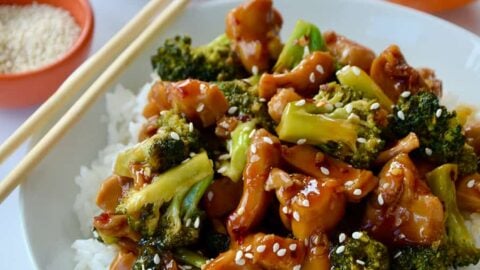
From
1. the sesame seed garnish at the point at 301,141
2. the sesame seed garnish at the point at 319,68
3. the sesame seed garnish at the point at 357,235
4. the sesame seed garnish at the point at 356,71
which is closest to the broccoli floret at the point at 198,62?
the sesame seed garnish at the point at 319,68

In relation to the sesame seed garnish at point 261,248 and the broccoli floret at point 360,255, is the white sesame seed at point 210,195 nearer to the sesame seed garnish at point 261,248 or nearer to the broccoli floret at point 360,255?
the sesame seed garnish at point 261,248

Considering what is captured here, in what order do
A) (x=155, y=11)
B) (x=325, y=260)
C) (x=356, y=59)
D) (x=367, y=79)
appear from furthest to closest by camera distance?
(x=155, y=11)
(x=356, y=59)
(x=367, y=79)
(x=325, y=260)

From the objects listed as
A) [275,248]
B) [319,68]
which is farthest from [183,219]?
[319,68]

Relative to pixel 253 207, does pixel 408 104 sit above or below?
above

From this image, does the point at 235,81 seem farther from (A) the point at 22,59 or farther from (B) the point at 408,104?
(A) the point at 22,59

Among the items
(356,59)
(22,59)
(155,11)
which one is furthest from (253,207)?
(22,59)

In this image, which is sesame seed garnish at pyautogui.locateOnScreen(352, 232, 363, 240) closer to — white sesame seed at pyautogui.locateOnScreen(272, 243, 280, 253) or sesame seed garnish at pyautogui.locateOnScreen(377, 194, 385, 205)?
sesame seed garnish at pyautogui.locateOnScreen(377, 194, 385, 205)

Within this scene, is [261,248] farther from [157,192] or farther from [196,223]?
[157,192]
